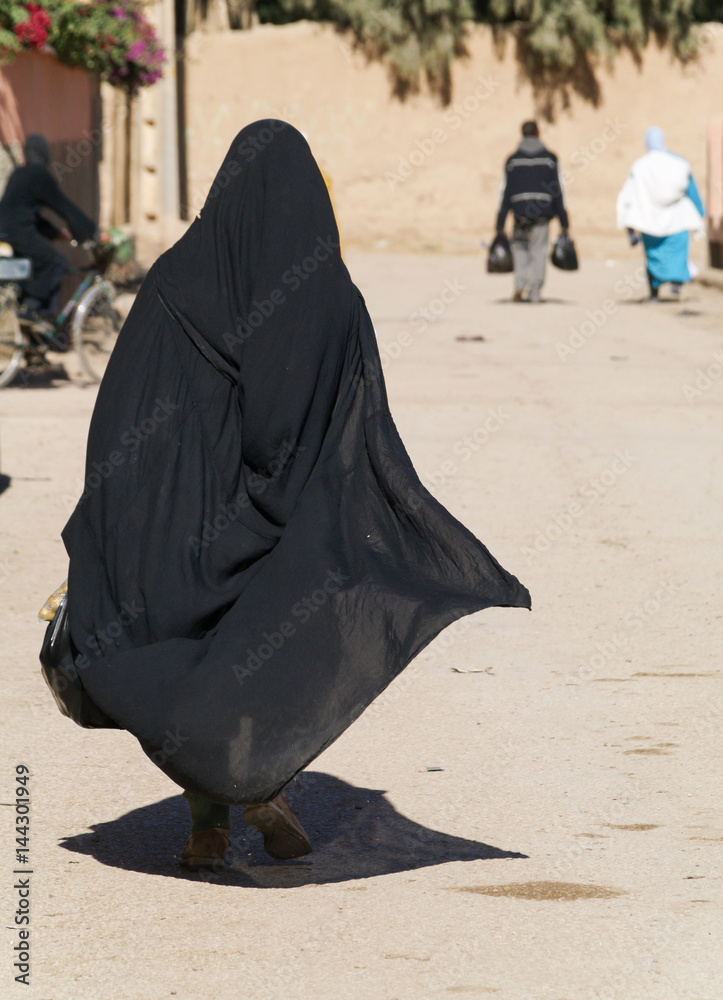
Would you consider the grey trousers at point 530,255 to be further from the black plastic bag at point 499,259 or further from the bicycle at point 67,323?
the bicycle at point 67,323

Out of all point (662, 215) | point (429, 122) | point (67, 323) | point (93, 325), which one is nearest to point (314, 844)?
point (93, 325)

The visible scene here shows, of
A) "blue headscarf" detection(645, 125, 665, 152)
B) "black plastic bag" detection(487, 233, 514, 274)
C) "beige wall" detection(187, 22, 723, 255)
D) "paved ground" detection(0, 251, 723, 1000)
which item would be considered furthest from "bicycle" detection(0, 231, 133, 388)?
"beige wall" detection(187, 22, 723, 255)

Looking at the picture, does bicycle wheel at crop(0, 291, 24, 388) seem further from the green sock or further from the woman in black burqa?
the green sock

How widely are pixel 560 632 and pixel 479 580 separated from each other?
205 centimetres

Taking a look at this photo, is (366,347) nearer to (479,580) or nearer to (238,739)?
(479,580)

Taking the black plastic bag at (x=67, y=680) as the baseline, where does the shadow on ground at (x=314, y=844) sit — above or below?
below

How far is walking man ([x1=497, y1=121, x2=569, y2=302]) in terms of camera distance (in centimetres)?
1488

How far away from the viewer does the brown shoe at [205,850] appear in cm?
315

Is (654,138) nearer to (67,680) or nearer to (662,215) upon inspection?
(662,215)

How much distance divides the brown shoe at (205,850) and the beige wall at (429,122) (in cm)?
1910

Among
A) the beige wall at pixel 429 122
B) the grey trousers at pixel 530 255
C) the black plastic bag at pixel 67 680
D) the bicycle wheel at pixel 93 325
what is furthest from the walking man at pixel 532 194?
the black plastic bag at pixel 67 680

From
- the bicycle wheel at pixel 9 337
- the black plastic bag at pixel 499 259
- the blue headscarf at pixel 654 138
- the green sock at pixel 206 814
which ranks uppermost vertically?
the blue headscarf at pixel 654 138

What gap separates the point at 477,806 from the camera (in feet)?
11.7

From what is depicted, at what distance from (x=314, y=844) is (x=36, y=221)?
300 inches
